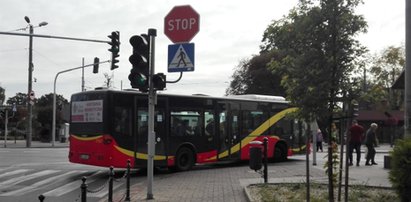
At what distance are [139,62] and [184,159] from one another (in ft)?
24.7

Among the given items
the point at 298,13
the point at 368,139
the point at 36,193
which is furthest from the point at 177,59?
the point at 368,139

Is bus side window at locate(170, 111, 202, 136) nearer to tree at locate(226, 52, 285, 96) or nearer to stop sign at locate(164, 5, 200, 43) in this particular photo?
stop sign at locate(164, 5, 200, 43)

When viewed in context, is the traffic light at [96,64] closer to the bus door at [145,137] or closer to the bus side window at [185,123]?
Result: the bus side window at [185,123]

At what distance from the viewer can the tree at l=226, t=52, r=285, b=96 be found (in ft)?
205

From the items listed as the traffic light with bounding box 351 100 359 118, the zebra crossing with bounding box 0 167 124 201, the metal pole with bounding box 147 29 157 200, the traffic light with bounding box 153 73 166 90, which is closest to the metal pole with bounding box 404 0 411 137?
the traffic light with bounding box 351 100 359 118

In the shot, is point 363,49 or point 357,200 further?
point 357,200

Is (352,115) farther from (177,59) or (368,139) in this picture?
(368,139)

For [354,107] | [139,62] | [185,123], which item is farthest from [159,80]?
[185,123]

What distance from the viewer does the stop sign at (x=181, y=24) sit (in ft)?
37.0

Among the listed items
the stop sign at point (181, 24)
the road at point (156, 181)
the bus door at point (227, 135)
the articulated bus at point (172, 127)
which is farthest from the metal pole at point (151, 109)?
the bus door at point (227, 135)

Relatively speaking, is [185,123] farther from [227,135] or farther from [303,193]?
[303,193]

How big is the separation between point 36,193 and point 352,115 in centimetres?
798

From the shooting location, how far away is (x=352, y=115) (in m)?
8.83

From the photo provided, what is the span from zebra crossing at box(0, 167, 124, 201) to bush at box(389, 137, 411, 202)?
599 centimetres
